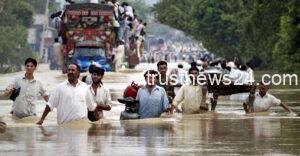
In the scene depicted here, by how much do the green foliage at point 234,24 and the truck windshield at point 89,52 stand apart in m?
8.73

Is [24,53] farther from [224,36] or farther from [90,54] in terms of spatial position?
[90,54]

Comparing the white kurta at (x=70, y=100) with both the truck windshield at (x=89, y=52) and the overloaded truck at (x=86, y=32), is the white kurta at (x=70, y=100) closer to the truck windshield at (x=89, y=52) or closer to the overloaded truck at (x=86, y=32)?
the overloaded truck at (x=86, y=32)

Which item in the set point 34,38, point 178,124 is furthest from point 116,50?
point 34,38

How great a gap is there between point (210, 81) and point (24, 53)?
9271cm

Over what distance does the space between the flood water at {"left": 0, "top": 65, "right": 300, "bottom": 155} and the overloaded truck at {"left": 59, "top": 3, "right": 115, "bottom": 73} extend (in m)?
43.9

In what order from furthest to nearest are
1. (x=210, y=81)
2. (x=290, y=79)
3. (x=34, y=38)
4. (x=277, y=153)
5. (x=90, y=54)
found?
1. (x=34, y=38)
2. (x=90, y=54)
3. (x=290, y=79)
4. (x=210, y=81)
5. (x=277, y=153)

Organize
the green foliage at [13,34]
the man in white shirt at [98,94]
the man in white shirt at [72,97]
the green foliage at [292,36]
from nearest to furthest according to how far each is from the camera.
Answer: the man in white shirt at [72,97] < the man in white shirt at [98,94] < the green foliage at [292,36] < the green foliage at [13,34]

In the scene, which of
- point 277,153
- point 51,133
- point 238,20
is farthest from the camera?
point 238,20

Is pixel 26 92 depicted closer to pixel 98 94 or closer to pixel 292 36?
pixel 98 94

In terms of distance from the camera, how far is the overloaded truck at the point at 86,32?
65375 millimetres

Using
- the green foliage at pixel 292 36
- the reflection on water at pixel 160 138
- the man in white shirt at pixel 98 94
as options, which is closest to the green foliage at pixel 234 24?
the green foliage at pixel 292 36

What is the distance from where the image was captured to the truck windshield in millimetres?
65562

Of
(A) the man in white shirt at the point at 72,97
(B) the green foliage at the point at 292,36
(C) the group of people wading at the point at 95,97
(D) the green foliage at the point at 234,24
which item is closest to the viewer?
(A) the man in white shirt at the point at 72,97

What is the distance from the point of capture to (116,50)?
69.2 metres
